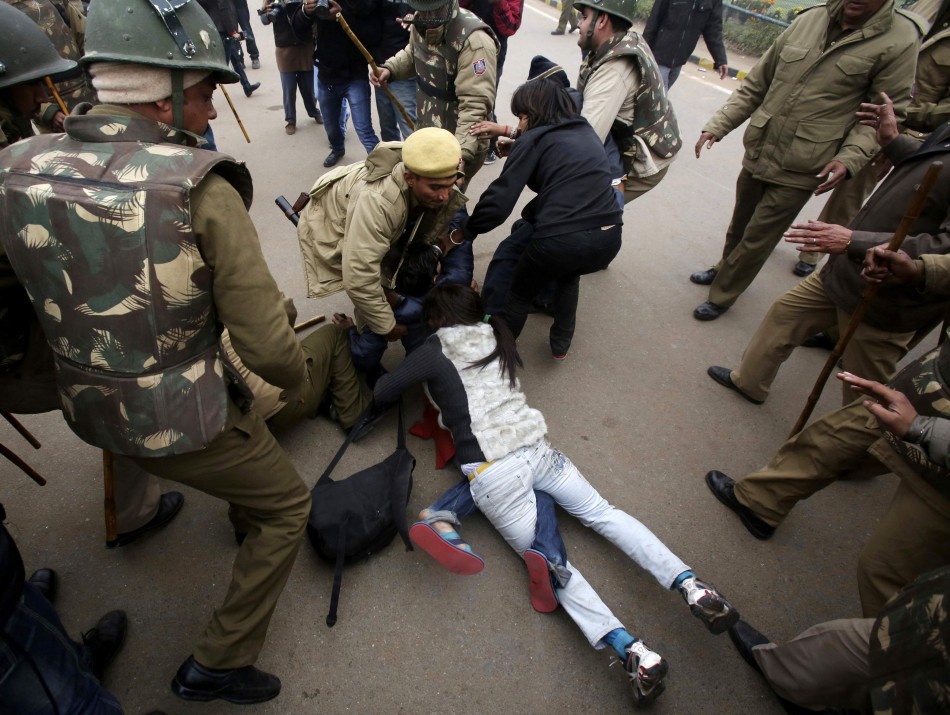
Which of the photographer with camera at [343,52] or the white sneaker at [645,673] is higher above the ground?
the photographer with camera at [343,52]

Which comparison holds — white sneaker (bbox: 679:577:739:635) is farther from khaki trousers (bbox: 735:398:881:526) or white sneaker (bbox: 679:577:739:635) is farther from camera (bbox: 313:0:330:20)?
camera (bbox: 313:0:330:20)

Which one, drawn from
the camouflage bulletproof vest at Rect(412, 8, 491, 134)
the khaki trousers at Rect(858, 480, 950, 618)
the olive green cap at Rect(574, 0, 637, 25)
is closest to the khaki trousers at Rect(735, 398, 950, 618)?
the khaki trousers at Rect(858, 480, 950, 618)

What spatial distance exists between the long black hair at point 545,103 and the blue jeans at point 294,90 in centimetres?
356

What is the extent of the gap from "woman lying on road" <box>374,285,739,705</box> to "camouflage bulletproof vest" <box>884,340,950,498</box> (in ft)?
2.49

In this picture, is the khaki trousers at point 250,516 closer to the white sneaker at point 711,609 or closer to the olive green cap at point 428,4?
the white sneaker at point 711,609

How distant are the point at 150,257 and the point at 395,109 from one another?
398cm

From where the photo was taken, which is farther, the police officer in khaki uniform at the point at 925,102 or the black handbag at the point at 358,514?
the police officer in khaki uniform at the point at 925,102

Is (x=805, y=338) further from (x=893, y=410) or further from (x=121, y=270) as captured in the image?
(x=121, y=270)

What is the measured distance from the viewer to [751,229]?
323 centimetres

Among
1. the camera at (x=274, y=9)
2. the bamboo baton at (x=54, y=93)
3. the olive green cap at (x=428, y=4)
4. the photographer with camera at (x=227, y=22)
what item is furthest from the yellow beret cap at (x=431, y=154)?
the photographer with camera at (x=227, y=22)

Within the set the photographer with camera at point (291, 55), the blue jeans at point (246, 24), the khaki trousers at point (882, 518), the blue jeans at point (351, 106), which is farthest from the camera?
the blue jeans at point (246, 24)

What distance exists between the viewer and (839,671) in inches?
59.5

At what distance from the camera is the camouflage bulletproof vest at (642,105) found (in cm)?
284

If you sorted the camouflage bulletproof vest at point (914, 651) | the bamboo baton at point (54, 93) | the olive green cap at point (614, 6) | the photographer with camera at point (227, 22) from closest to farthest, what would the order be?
the camouflage bulletproof vest at point (914, 651) < the bamboo baton at point (54, 93) < the olive green cap at point (614, 6) < the photographer with camera at point (227, 22)
